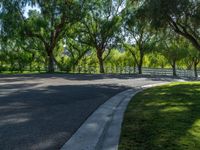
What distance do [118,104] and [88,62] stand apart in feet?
206

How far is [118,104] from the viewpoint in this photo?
33.4 feet

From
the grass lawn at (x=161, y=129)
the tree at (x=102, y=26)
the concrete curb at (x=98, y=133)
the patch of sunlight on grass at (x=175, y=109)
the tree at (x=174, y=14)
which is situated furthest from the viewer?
the tree at (x=102, y=26)

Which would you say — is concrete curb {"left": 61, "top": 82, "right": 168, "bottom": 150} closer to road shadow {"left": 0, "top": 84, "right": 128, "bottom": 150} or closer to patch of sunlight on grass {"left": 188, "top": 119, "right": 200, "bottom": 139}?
road shadow {"left": 0, "top": 84, "right": 128, "bottom": 150}

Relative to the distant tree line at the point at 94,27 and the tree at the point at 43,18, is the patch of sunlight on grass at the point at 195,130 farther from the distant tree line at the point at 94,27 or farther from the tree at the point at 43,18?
the tree at the point at 43,18

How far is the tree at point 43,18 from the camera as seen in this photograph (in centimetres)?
3578

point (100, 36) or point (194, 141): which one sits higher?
point (100, 36)

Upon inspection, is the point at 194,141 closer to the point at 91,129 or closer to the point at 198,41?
the point at 91,129

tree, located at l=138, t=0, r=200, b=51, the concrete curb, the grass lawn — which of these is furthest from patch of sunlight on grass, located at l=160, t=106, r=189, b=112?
tree, located at l=138, t=0, r=200, b=51

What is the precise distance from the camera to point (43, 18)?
37.9 metres

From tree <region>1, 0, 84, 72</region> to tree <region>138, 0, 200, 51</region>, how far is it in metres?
13.6

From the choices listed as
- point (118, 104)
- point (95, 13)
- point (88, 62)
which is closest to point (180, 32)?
point (118, 104)

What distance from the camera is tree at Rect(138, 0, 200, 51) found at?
74.7ft

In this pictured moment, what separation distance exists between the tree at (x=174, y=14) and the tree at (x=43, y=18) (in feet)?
44.5

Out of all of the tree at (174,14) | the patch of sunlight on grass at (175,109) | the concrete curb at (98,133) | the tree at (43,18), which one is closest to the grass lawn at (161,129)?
the patch of sunlight on grass at (175,109)
